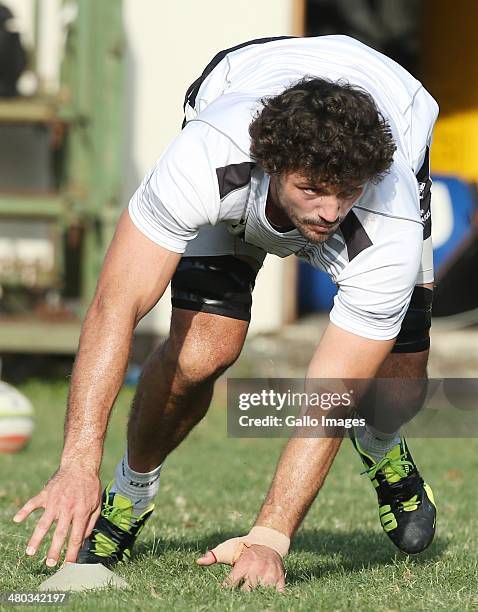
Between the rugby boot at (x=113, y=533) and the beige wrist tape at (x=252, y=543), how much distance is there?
2.96 ft

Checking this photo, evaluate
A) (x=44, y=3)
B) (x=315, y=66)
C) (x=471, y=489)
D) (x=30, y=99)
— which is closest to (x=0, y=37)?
(x=30, y=99)

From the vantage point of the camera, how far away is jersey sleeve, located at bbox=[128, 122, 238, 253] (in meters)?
3.72

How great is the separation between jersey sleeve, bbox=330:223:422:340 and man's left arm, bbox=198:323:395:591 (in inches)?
1.7

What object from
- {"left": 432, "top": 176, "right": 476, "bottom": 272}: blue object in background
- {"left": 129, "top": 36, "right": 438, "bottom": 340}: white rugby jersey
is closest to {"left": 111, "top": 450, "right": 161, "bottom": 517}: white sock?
{"left": 129, "top": 36, "right": 438, "bottom": 340}: white rugby jersey

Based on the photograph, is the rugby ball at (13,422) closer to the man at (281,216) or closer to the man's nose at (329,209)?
the man at (281,216)

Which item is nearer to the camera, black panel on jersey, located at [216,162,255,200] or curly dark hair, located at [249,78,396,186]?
curly dark hair, located at [249,78,396,186]

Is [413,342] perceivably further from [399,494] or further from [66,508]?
[66,508]

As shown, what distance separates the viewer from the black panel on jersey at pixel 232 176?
12.3 feet

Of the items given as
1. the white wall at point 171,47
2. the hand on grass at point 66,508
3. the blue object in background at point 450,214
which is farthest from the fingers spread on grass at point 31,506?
the blue object in background at point 450,214

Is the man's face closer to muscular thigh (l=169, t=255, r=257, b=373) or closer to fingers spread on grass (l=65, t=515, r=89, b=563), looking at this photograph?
muscular thigh (l=169, t=255, r=257, b=373)

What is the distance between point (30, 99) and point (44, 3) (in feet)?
4.56

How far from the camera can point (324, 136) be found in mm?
3635

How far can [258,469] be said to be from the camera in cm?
761

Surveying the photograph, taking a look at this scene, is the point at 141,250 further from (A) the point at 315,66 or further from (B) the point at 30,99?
(B) the point at 30,99
